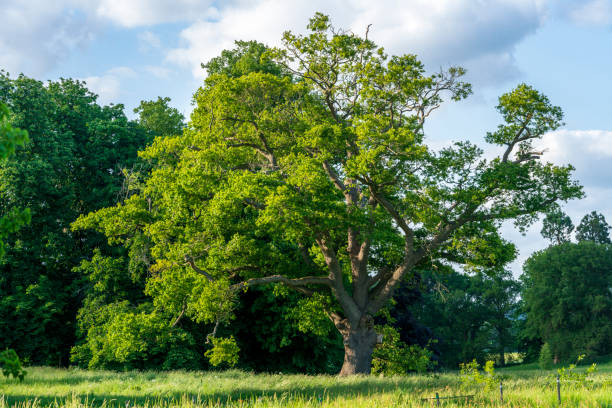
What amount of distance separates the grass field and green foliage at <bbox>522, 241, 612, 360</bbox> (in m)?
39.0

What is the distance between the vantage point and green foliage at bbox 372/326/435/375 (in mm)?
23766

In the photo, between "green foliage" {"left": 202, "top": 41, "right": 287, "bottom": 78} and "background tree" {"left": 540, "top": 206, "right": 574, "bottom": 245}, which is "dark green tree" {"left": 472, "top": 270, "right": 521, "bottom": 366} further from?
"green foliage" {"left": 202, "top": 41, "right": 287, "bottom": 78}

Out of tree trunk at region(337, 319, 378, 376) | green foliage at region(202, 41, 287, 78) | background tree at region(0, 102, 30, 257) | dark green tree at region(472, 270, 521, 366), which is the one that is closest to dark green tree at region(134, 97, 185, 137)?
green foliage at region(202, 41, 287, 78)

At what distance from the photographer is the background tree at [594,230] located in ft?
208

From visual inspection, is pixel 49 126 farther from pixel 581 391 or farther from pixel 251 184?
pixel 581 391

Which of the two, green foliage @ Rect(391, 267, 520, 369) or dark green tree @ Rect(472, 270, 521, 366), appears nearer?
green foliage @ Rect(391, 267, 520, 369)

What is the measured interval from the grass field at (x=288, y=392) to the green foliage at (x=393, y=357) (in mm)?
3769

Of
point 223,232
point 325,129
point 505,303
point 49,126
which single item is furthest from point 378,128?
point 505,303

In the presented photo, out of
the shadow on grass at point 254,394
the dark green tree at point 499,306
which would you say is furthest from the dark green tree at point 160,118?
the dark green tree at point 499,306

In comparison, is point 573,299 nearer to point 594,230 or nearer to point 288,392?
point 594,230

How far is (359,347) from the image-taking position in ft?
74.7

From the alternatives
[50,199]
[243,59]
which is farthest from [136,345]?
[243,59]

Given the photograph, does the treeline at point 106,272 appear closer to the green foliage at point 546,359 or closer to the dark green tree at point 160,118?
the dark green tree at point 160,118

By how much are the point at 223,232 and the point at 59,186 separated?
1579 cm
